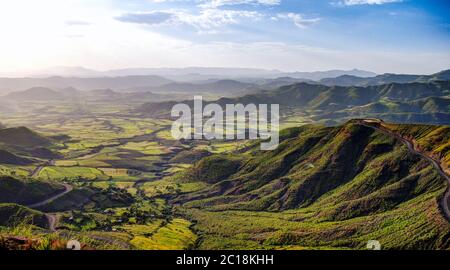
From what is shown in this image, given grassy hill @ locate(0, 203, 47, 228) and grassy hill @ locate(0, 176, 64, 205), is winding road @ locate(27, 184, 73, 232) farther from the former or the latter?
grassy hill @ locate(0, 176, 64, 205)

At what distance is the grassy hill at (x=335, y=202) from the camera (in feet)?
350

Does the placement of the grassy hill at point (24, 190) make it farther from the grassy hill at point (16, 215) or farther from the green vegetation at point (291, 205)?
the grassy hill at point (16, 215)

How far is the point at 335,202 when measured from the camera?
148m

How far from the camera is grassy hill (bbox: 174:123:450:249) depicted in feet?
350

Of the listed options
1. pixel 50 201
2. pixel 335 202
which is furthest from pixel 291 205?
pixel 50 201

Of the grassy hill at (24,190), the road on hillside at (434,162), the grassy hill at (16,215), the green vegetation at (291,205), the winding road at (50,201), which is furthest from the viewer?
the grassy hill at (24,190)

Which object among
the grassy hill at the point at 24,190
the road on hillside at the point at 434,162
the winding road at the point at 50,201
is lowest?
the winding road at the point at 50,201

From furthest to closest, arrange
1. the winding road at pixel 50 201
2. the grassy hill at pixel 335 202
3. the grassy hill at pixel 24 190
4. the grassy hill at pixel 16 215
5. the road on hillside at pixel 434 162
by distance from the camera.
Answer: the grassy hill at pixel 24 190 < the winding road at pixel 50 201 < the grassy hill at pixel 16 215 < the grassy hill at pixel 335 202 < the road on hillside at pixel 434 162

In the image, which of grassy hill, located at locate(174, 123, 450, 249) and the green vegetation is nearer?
grassy hill, located at locate(174, 123, 450, 249)

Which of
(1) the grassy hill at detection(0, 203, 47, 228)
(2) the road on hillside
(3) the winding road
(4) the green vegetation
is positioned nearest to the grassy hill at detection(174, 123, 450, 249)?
(4) the green vegetation

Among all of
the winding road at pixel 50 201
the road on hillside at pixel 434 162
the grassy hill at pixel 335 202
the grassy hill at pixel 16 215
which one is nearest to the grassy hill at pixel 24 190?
the winding road at pixel 50 201

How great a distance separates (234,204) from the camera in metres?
A: 177
